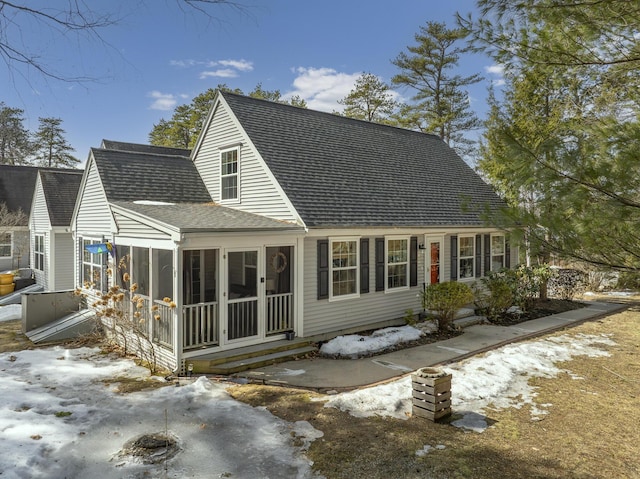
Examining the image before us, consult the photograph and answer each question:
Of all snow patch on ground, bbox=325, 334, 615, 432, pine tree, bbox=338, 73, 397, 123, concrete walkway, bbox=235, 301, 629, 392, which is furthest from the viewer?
pine tree, bbox=338, 73, 397, 123

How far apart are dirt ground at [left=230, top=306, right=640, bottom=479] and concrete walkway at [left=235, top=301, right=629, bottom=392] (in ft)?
2.04

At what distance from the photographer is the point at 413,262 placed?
12.3 metres

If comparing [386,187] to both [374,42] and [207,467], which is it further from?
[207,467]

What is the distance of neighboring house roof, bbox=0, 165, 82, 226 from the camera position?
23.4 meters

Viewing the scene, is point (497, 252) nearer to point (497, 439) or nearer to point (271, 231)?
point (271, 231)

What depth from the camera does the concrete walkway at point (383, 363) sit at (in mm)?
7755

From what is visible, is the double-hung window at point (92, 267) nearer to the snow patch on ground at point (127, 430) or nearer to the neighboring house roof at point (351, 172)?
the snow patch on ground at point (127, 430)

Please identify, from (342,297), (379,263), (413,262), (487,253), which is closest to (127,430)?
(342,297)

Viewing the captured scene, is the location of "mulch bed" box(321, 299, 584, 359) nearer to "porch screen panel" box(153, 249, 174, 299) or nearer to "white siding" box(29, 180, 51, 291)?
"porch screen panel" box(153, 249, 174, 299)

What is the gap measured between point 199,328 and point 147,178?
5622 mm

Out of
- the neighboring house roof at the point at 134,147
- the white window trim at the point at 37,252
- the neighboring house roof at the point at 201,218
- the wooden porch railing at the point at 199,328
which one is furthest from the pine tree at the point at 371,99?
the wooden porch railing at the point at 199,328

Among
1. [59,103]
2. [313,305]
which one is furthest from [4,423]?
[313,305]

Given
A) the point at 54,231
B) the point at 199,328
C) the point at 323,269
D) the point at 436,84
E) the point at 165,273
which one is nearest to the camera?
the point at 199,328

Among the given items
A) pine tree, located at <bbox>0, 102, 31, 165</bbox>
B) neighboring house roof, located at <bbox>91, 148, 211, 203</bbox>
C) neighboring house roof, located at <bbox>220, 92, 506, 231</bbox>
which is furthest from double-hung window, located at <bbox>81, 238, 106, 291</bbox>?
pine tree, located at <bbox>0, 102, 31, 165</bbox>
